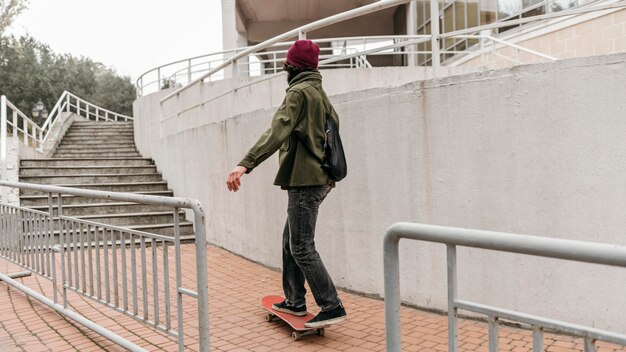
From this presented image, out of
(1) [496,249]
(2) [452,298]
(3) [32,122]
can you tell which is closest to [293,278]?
(2) [452,298]

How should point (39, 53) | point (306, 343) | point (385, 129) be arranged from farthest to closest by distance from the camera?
point (39, 53) < point (385, 129) < point (306, 343)

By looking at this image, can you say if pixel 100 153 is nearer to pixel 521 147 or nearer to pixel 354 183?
pixel 354 183

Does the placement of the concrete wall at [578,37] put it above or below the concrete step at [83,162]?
above

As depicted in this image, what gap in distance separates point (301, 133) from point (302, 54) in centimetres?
59

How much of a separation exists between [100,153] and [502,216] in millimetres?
12395

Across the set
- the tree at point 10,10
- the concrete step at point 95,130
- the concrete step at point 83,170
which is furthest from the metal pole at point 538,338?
the tree at point 10,10

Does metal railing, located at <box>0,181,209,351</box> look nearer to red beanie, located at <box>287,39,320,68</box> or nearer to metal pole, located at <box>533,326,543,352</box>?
red beanie, located at <box>287,39,320,68</box>

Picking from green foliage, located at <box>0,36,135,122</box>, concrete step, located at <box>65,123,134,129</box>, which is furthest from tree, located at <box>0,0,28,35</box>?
concrete step, located at <box>65,123,134,129</box>

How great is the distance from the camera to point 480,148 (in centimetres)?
404

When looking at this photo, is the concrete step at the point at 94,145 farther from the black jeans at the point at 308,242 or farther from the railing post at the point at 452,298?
the railing post at the point at 452,298

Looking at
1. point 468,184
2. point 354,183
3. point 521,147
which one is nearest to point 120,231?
point 354,183

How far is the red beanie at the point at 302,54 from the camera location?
3713mm

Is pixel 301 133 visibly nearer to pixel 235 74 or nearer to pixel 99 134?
pixel 235 74

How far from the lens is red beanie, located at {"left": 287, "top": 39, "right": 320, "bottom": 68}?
3713mm
